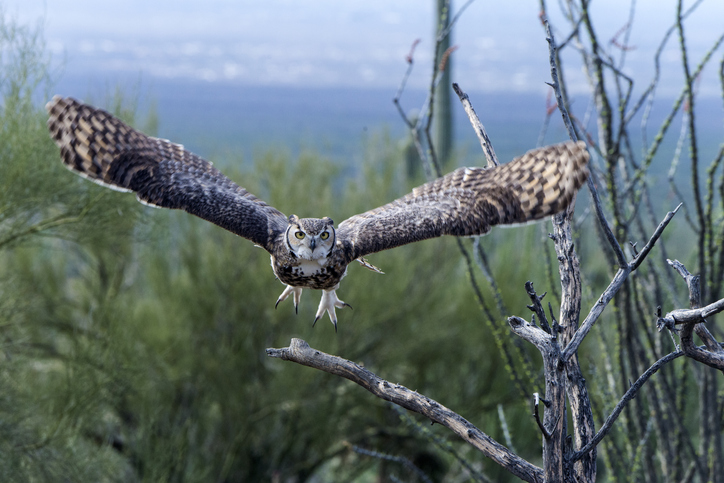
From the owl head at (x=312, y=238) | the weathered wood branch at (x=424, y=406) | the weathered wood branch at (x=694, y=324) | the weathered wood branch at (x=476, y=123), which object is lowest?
the weathered wood branch at (x=424, y=406)

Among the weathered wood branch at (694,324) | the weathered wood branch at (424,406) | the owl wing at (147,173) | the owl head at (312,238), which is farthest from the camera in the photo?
the owl wing at (147,173)

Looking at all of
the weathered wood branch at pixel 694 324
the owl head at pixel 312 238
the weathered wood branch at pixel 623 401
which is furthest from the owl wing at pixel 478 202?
the weathered wood branch at pixel 623 401

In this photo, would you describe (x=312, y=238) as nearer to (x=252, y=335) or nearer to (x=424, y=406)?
(x=424, y=406)

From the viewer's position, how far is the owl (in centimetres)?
223

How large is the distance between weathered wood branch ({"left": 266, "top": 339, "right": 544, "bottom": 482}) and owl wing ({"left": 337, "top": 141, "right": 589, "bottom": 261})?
1.68 feet

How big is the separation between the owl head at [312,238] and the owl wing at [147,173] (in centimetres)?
22

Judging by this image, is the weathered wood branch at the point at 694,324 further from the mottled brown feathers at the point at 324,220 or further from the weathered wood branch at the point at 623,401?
the mottled brown feathers at the point at 324,220

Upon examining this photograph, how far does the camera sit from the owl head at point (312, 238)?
232 cm

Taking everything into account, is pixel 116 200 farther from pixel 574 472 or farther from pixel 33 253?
pixel 574 472

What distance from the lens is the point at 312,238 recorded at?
2.30 metres

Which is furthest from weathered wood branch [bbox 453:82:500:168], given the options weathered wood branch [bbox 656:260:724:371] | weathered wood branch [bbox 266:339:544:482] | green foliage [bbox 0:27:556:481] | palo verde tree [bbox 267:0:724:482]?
green foliage [bbox 0:27:556:481]

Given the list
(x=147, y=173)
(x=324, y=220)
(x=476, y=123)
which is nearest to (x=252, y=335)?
(x=147, y=173)

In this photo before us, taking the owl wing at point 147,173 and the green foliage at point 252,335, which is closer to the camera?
the owl wing at point 147,173

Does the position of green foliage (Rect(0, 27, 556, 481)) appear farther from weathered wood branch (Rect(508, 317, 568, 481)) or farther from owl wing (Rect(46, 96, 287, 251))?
weathered wood branch (Rect(508, 317, 568, 481))
